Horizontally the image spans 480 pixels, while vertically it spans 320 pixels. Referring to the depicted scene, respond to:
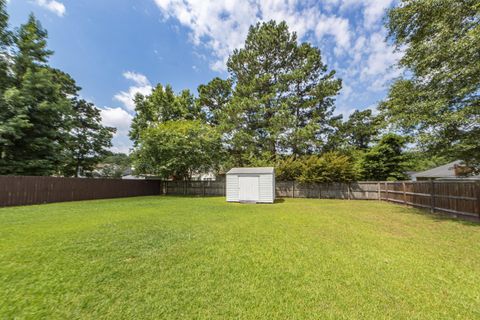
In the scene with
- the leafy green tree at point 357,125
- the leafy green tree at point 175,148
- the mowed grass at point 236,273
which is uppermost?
the leafy green tree at point 357,125

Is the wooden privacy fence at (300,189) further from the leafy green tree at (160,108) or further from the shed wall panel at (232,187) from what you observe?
the leafy green tree at (160,108)

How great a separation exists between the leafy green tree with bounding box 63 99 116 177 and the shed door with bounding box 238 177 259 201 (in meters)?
14.4

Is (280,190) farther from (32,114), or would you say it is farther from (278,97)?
(32,114)

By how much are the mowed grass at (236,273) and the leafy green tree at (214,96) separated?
705 inches

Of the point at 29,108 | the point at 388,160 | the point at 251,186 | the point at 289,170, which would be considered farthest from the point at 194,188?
the point at 388,160

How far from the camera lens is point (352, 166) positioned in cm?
1444

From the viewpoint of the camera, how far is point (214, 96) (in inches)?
876

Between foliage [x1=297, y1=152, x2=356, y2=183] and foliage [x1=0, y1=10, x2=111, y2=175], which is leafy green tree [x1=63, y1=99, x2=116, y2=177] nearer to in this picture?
foliage [x1=0, y1=10, x2=111, y2=175]

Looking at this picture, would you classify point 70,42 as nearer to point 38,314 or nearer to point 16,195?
point 16,195

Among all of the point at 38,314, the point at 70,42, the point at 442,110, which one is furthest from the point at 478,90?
the point at 70,42

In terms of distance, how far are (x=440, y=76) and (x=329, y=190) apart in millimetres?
9279

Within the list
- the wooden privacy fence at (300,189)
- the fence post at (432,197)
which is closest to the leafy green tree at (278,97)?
the wooden privacy fence at (300,189)

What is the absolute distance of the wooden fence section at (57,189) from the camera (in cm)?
982

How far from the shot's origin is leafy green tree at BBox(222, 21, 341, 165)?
17.6 metres
